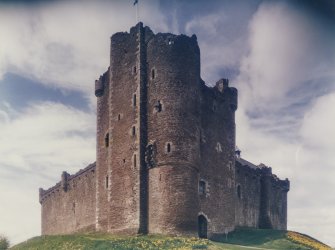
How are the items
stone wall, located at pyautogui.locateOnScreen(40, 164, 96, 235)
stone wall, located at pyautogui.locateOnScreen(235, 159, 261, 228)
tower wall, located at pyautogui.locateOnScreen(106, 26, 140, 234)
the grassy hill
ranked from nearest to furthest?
1. the grassy hill
2. tower wall, located at pyautogui.locateOnScreen(106, 26, 140, 234)
3. stone wall, located at pyautogui.locateOnScreen(40, 164, 96, 235)
4. stone wall, located at pyautogui.locateOnScreen(235, 159, 261, 228)

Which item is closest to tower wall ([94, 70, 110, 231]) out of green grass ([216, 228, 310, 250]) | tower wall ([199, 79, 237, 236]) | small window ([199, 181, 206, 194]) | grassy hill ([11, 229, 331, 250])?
grassy hill ([11, 229, 331, 250])

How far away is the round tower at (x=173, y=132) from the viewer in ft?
130

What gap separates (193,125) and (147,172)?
511 cm

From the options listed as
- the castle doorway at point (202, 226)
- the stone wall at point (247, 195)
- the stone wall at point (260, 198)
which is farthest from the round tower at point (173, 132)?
the stone wall at point (260, 198)

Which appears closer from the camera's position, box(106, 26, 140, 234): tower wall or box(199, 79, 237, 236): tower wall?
box(106, 26, 140, 234): tower wall

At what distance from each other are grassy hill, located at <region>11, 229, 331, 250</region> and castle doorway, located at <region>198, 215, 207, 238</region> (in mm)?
1330

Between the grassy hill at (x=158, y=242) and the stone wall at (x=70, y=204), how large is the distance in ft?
33.1

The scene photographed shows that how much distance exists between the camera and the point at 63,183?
60406 mm

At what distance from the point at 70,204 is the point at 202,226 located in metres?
19.4

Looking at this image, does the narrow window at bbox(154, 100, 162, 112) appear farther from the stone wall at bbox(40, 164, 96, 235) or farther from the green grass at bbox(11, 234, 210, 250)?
the stone wall at bbox(40, 164, 96, 235)

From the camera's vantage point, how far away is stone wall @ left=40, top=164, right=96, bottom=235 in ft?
173

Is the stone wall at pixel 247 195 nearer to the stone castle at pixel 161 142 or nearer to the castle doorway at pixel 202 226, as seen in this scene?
the stone castle at pixel 161 142

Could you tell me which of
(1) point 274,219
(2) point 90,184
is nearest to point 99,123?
(2) point 90,184

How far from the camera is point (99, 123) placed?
1897 inches
